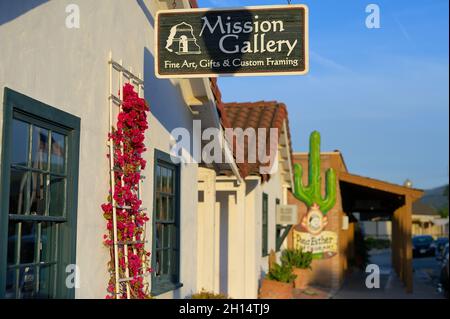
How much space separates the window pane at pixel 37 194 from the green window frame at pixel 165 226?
280cm

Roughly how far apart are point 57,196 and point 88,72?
128 centimetres

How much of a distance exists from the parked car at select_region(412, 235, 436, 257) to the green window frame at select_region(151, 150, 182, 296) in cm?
3380

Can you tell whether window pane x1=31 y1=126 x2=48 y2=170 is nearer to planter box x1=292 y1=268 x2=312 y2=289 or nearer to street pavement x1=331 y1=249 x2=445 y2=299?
street pavement x1=331 y1=249 x2=445 y2=299

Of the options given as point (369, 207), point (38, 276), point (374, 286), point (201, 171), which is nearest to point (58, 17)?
point (38, 276)

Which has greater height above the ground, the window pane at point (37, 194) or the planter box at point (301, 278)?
the window pane at point (37, 194)

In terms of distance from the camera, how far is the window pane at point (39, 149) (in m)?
5.18

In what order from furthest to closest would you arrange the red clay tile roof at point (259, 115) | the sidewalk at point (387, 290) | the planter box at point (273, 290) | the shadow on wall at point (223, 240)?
1. the sidewalk at point (387, 290)
2. the red clay tile roof at point (259, 115)
3. the planter box at point (273, 290)
4. the shadow on wall at point (223, 240)

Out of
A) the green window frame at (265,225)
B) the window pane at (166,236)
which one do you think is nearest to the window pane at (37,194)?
the window pane at (166,236)

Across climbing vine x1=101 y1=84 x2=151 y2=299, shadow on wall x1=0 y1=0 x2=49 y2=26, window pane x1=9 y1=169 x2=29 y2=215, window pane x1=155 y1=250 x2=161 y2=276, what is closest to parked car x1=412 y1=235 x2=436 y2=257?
window pane x1=155 y1=250 x2=161 y2=276

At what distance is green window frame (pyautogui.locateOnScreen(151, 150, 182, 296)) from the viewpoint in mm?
8281

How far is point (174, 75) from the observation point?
21.6 feet

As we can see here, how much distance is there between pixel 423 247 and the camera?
40.8 m

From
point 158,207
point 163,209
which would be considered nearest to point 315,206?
point 163,209

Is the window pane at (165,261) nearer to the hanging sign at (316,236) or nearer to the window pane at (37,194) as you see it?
the window pane at (37,194)
